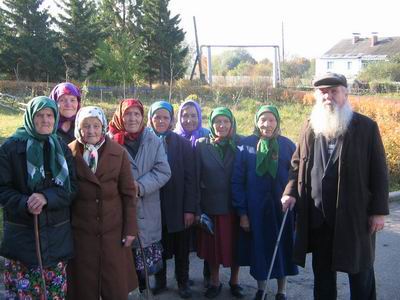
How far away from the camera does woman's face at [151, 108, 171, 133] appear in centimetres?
404

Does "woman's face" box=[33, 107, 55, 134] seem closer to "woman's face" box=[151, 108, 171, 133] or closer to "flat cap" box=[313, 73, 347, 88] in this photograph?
"woman's face" box=[151, 108, 171, 133]

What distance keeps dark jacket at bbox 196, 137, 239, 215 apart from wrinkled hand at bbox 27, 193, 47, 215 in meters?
1.58

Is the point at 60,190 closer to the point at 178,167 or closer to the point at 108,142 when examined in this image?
the point at 108,142

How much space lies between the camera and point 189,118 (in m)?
4.38

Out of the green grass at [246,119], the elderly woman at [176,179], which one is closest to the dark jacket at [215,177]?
the elderly woman at [176,179]

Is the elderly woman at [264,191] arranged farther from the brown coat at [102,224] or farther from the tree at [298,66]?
the tree at [298,66]

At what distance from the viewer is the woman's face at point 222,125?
13.2ft

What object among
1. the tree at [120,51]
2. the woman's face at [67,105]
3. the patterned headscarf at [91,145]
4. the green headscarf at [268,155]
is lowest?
the green headscarf at [268,155]

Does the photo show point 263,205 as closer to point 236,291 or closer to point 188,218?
point 188,218

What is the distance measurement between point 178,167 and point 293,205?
1061mm

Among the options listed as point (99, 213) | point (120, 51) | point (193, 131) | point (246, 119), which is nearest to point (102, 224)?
point (99, 213)

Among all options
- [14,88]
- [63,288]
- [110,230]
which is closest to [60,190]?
[110,230]

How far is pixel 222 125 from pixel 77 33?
104ft

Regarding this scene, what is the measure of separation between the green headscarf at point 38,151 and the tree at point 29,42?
30860 mm
